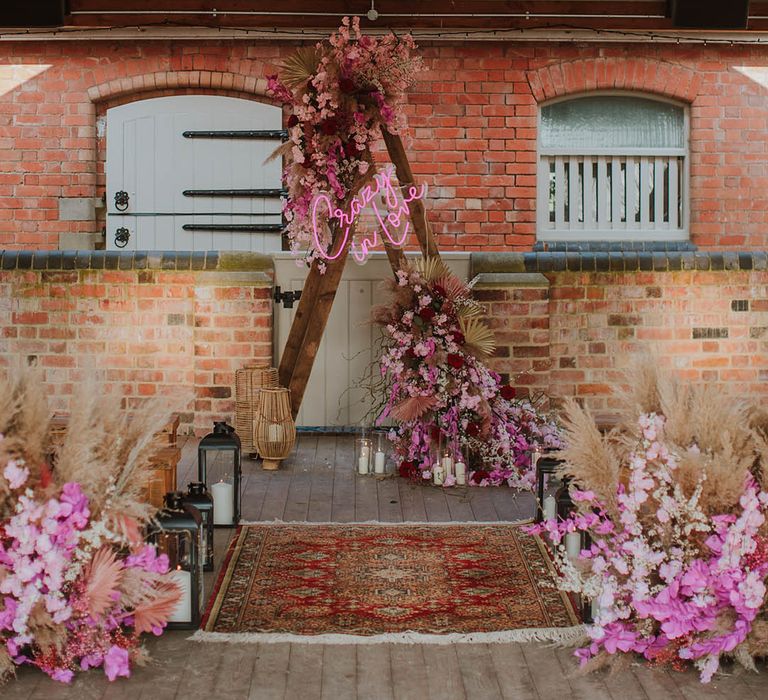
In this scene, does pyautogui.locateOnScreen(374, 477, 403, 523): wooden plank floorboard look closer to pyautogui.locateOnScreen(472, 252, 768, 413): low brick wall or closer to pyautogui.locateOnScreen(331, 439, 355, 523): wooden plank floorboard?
pyautogui.locateOnScreen(331, 439, 355, 523): wooden plank floorboard

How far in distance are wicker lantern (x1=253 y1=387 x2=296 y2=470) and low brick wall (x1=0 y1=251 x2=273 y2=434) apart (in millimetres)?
847

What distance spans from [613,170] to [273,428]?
13.4ft

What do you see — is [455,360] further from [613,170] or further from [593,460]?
[613,170]

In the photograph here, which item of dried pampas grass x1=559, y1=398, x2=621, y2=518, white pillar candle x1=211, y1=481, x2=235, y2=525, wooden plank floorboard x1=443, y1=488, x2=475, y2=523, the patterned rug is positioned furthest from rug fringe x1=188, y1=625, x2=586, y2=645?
wooden plank floorboard x1=443, y1=488, x2=475, y2=523

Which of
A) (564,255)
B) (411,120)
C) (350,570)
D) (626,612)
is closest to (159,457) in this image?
(350,570)

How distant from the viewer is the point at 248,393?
259 inches

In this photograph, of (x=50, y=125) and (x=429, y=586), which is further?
(x=50, y=125)

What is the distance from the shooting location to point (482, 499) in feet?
18.6

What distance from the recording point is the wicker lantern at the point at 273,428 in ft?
20.6

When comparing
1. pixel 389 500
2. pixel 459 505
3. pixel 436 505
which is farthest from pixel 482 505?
pixel 389 500

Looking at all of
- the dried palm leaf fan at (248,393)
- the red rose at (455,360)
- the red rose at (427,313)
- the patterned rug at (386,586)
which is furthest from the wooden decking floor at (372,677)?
the dried palm leaf fan at (248,393)

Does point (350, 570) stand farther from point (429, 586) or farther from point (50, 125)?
point (50, 125)

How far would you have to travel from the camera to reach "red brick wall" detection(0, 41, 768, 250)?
847 centimetres

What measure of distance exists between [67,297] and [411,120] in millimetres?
3022
